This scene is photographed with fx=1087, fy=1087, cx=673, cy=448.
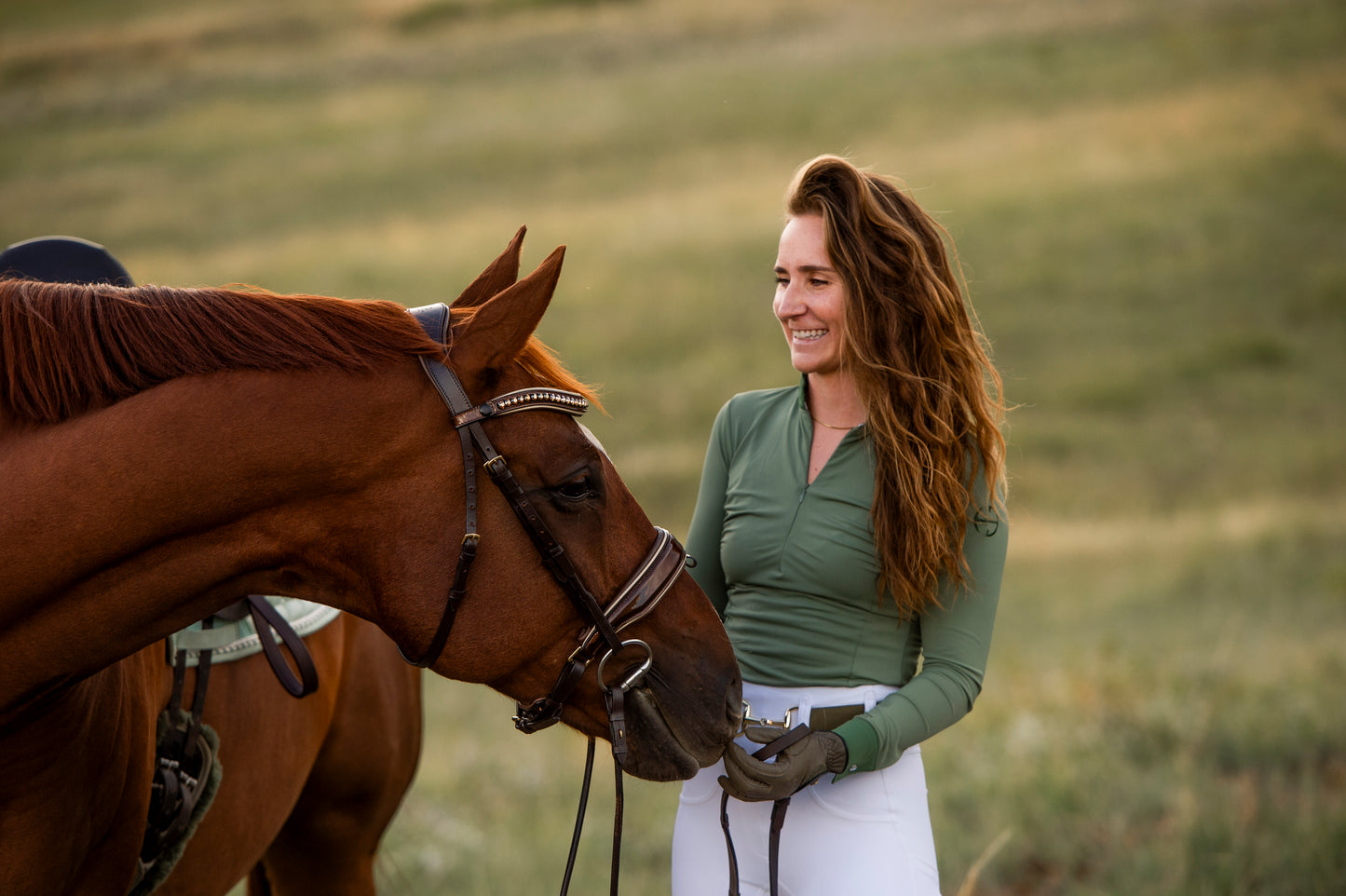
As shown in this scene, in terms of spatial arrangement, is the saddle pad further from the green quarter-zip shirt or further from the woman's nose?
the woman's nose

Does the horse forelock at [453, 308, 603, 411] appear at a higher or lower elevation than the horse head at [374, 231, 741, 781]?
higher

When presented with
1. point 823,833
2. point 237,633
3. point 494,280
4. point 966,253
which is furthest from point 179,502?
point 966,253

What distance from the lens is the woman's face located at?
103 inches

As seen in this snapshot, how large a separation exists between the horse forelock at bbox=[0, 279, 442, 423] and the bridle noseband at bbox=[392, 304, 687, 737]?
12 centimetres

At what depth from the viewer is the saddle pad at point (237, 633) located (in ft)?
8.56

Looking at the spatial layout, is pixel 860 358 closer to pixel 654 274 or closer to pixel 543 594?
pixel 543 594

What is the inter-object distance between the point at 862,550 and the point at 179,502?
1454 mm

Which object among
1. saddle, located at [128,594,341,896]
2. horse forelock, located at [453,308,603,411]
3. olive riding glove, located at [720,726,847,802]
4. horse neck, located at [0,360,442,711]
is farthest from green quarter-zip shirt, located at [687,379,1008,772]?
saddle, located at [128,594,341,896]

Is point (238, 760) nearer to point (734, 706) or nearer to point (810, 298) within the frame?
point (734, 706)

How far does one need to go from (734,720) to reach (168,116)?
41426 mm

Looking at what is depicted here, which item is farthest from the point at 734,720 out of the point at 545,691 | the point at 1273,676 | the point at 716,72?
the point at 716,72

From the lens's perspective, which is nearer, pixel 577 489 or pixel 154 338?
pixel 154 338

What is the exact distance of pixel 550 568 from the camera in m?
2.04

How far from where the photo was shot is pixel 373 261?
26.3 m
